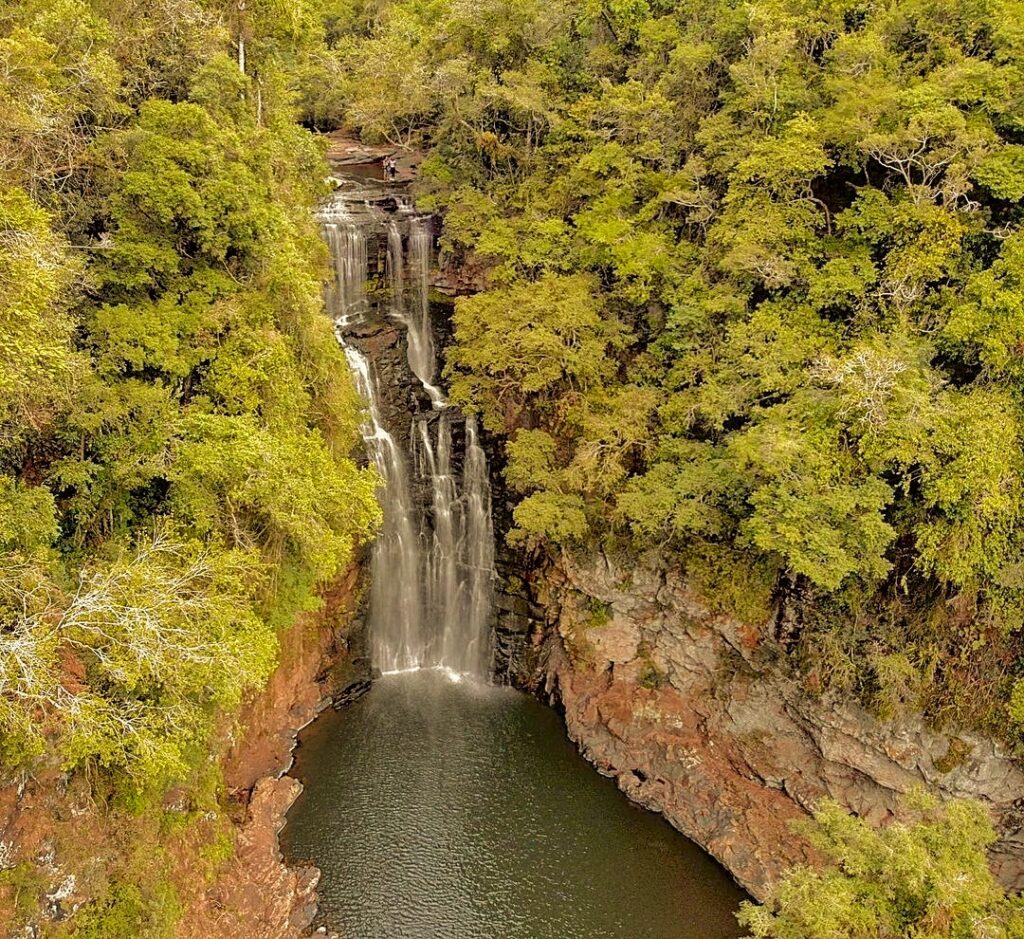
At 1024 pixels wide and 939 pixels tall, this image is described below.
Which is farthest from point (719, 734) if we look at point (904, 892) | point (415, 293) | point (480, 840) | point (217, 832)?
point (415, 293)

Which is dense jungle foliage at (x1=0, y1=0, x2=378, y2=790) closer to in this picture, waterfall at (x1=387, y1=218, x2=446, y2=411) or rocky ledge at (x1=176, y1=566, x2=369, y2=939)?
rocky ledge at (x1=176, y1=566, x2=369, y2=939)

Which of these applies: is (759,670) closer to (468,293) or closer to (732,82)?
(468,293)

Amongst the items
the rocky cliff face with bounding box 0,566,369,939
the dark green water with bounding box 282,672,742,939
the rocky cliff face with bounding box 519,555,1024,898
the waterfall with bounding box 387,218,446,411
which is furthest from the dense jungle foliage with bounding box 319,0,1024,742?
the rocky cliff face with bounding box 0,566,369,939

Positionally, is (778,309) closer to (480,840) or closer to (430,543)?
(430,543)

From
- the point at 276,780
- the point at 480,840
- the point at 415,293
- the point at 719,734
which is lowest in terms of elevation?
the point at 480,840

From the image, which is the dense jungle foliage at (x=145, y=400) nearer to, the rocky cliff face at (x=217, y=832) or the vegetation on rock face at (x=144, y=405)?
the vegetation on rock face at (x=144, y=405)

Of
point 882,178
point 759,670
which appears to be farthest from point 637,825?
point 882,178
